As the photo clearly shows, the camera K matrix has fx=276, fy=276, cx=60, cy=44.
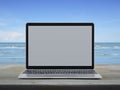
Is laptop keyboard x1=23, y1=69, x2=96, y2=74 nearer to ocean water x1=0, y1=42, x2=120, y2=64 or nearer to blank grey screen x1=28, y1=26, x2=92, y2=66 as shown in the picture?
blank grey screen x1=28, y1=26, x2=92, y2=66

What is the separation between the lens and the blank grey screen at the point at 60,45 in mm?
1522

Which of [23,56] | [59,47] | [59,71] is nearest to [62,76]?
[59,71]

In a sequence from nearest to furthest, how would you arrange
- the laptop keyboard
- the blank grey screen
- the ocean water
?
1. the laptop keyboard
2. the blank grey screen
3. the ocean water

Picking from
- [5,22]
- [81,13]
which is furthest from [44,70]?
[5,22]

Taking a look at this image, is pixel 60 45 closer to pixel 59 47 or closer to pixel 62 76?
pixel 59 47

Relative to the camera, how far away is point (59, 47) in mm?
1551

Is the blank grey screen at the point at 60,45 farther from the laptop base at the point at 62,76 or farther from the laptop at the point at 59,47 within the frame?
the laptop base at the point at 62,76

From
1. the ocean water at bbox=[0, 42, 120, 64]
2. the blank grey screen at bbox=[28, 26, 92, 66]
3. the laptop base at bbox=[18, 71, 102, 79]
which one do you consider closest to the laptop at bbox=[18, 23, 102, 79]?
the blank grey screen at bbox=[28, 26, 92, 66]

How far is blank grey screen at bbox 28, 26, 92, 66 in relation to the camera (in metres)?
1.52

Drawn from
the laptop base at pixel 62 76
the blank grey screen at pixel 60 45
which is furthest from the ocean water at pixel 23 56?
the laptop base at pixel 62 76

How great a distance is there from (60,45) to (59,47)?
1 cm

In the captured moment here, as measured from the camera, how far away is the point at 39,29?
1.56m

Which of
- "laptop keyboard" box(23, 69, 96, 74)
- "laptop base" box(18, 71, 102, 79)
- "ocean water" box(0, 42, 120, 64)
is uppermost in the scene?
"laptop keyboard" box(23, 69, 96, 74)

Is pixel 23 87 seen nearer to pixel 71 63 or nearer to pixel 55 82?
pixel 55 82
